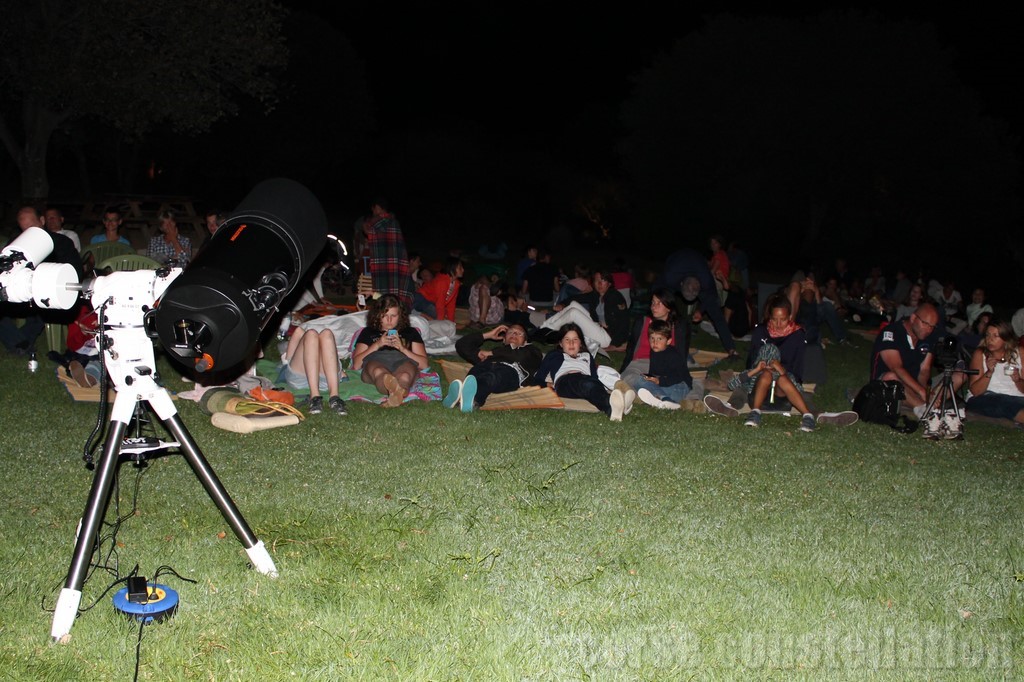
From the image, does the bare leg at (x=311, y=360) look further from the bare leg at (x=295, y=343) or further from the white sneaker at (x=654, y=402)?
the white sneaker at (x=654, y=402)

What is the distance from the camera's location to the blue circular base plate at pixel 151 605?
3.70 m

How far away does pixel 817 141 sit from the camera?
2734cm

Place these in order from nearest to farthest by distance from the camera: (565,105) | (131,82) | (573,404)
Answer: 1. (573,404)
2. (131,82)
3. (565,105)

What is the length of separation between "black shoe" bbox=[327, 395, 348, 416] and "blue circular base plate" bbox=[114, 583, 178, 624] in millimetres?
3589

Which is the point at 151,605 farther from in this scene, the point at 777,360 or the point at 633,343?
the point at 633,343

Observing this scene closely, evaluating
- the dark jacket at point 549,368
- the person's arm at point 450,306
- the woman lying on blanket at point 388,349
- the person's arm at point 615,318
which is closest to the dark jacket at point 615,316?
the person's arm at point 615,318

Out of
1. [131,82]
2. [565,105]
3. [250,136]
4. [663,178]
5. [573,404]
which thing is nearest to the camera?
[573,404]

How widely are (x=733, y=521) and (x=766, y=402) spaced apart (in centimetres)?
334

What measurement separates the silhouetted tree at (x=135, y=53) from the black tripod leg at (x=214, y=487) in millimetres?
15863

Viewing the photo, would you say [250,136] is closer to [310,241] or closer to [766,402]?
[766,402]

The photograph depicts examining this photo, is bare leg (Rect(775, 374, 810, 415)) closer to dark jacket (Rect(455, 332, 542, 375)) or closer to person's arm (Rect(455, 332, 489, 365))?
dark jacket (Rect(455, 332, 542, 375))

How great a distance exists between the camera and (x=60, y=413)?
7.00 meters

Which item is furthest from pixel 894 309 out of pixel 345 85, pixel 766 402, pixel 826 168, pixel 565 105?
pixel 565 105

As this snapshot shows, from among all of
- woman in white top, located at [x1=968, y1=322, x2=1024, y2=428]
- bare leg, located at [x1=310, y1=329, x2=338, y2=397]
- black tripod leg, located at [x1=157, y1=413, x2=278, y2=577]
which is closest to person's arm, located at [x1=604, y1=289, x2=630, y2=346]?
woman in white top, located at [x1=968, y1=322, x2=1024, y2=428]
